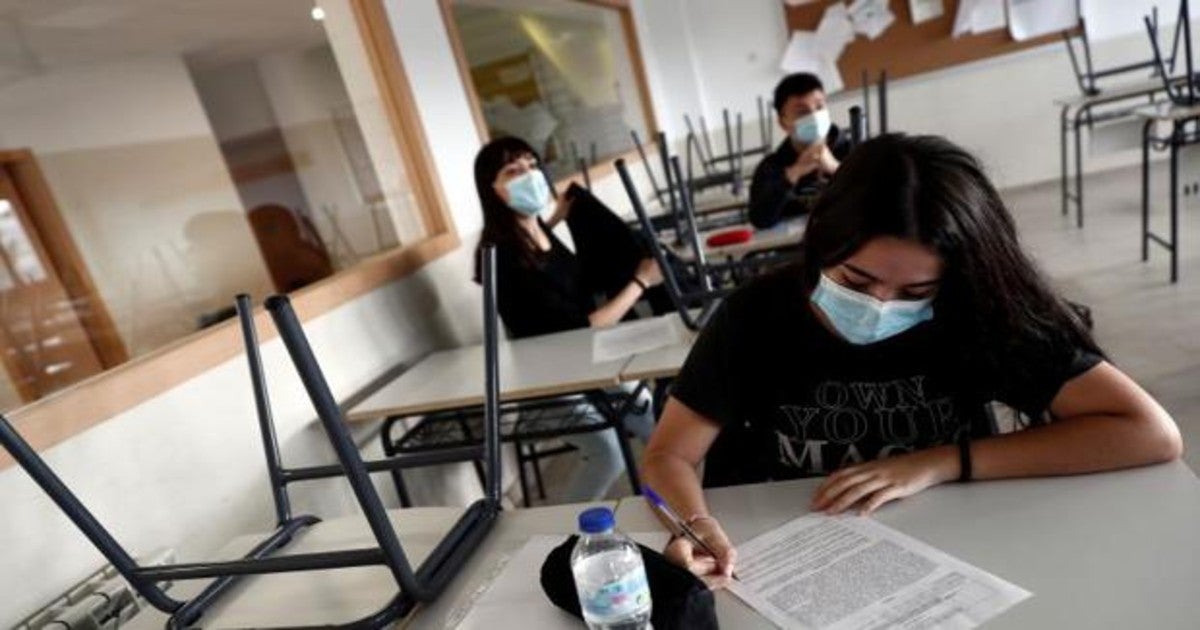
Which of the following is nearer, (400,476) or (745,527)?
(745,527)

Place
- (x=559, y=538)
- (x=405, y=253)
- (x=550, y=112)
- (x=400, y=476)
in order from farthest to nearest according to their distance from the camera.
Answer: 1. (x=550, y=112)
2. (x=405, y=253)
3. (x=400, y=476)
4. (x=559, y=538)

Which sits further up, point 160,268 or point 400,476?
point 160,268

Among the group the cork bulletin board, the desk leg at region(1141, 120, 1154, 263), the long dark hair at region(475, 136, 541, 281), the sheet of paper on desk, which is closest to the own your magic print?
the sheet of paper on desk

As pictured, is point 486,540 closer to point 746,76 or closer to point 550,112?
point 550,112

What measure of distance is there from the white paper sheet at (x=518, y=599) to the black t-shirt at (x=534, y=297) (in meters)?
1.32

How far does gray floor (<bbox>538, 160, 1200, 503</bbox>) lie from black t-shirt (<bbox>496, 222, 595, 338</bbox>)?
604mm

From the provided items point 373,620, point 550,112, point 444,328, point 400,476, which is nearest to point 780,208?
point 444,328

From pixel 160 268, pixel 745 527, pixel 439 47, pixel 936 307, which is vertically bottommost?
pixel 745 527

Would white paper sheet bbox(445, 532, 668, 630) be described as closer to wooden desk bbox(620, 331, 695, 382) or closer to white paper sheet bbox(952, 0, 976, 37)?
wooden desk bbox(620, 331, 695, 382)

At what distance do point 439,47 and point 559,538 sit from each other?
225cm

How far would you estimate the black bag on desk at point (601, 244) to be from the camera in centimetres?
256

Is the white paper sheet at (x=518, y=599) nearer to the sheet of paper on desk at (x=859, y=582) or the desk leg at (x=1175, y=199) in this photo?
the sheet of paper on desk at (x=859, y=582)

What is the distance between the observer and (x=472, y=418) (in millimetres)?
2090

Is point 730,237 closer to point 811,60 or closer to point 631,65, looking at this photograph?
point 631,65
